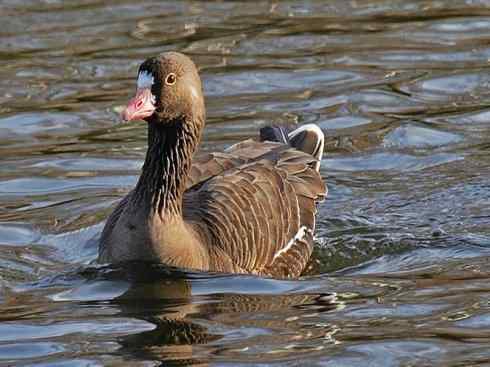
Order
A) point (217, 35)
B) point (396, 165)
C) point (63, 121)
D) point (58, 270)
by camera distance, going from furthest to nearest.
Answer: point (217, 35) → point (63, 121) → point (396, 165) → point (58, 270)

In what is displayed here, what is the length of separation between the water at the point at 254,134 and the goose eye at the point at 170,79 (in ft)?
4.27

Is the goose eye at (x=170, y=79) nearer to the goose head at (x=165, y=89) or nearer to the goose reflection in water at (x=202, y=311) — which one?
the goose head at (x=165, y=89)

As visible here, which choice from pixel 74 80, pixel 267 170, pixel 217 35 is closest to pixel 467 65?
pixel 217 35

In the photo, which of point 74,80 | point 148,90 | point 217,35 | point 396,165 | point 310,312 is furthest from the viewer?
point 217,35

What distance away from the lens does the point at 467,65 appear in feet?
53.4

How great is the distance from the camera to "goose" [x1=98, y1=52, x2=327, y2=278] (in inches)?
410

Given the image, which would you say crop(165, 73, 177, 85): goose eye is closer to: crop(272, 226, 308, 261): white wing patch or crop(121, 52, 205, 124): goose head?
crop(121, 52, 205, 124): goose head

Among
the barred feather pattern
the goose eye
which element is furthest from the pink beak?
the barred feather pattern

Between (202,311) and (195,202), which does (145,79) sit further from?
(202,311)

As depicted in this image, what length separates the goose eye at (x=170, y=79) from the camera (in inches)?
408

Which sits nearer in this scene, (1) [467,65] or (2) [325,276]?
(2) [325,276]

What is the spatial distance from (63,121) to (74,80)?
4.16ft

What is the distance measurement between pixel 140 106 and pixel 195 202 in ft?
4.07

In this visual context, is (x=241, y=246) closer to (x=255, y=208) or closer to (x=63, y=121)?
(x=255, y=208)
